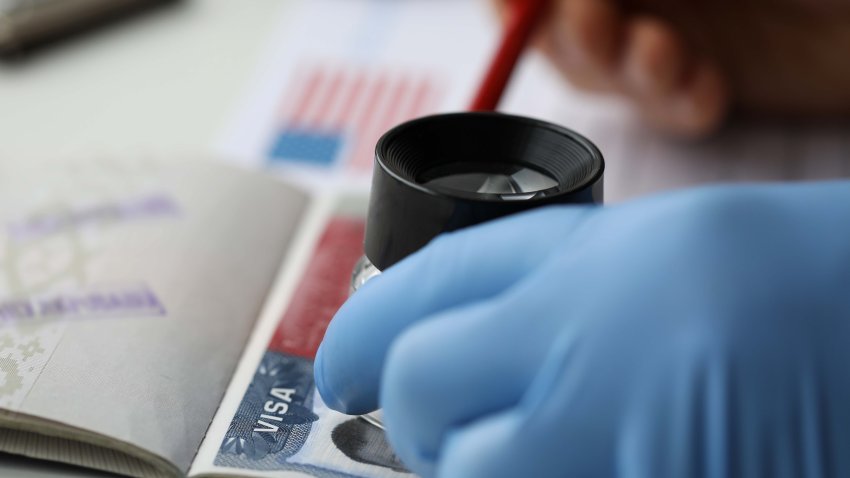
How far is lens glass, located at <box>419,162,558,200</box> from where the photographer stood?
0.38m

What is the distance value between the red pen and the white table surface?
24cm

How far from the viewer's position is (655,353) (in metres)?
0.30

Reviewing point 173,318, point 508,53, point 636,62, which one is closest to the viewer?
point 173,318

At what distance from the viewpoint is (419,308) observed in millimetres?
346

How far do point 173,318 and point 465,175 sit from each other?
0.64 ft

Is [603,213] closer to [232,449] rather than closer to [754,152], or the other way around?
[232,449]

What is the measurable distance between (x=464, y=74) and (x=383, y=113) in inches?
4.0

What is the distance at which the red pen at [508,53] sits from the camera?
22.2 inches

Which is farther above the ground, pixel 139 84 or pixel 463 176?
pixel 463 176

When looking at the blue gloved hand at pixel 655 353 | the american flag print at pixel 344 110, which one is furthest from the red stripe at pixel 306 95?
the blue gloved hand at pixel 655 353

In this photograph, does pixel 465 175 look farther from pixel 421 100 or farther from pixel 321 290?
pixel 421 100

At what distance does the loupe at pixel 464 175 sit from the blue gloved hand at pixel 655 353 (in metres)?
0.03

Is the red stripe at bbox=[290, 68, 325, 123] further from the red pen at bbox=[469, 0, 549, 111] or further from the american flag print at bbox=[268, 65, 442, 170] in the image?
the red pen at bbox=[469, 0, 549, 111]

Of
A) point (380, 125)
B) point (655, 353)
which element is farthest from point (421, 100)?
point (655, 353)
